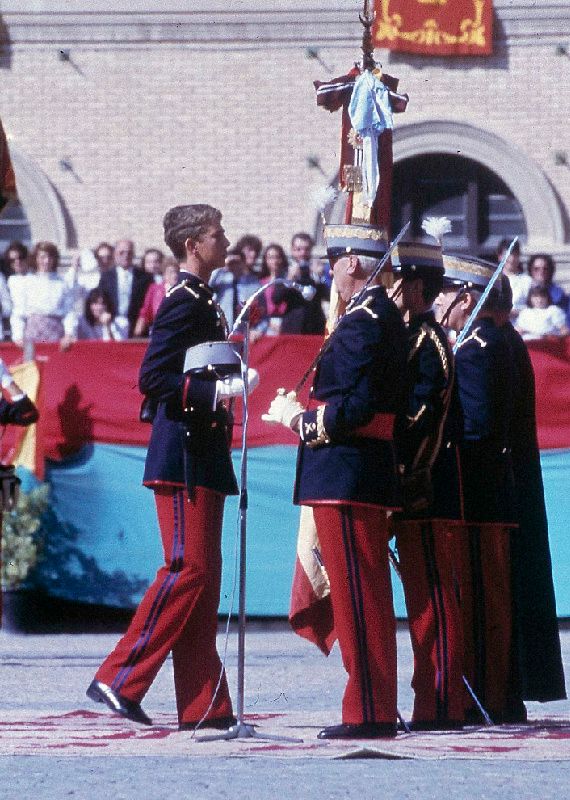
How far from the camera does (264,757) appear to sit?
24.3 feet

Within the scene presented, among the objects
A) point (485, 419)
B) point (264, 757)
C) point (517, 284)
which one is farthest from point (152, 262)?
point (264, 757)

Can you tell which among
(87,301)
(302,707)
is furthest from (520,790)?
(87,301)

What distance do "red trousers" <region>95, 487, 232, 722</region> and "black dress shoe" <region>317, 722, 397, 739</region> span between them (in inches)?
22.0

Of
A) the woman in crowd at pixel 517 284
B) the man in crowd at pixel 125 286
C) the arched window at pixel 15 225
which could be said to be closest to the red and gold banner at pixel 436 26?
the arched window at pixel 15 225

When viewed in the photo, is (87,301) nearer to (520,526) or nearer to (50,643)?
(50,643)

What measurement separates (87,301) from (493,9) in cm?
660

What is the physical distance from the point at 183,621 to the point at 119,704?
38 centimetres

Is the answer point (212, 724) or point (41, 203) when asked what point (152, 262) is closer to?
point (41, 203)

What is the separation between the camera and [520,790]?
670cm

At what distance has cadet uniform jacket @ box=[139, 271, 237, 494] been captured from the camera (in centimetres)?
821

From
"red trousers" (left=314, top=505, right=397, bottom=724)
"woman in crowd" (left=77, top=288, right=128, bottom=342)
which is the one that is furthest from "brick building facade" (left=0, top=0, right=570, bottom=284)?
"red trousers" (left=314, top=505, right=397, bottom=724)

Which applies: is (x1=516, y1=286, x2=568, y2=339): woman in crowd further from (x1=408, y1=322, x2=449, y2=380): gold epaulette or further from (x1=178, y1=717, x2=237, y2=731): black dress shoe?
(x1=178, y1=717, x2=237, y2=731): black dress shoe

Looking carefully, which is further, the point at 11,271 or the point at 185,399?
the point at 11,271

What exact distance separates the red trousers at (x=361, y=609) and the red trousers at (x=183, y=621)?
0.51m
